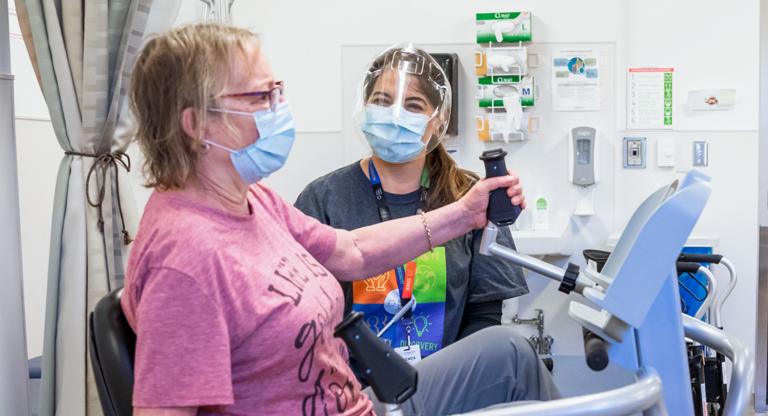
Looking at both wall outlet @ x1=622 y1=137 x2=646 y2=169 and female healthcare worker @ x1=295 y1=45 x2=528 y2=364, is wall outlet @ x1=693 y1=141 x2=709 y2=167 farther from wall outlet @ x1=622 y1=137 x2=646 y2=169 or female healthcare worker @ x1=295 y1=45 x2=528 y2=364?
female healthcare worker @ x1=295 y1=45 x2=528 y2=364

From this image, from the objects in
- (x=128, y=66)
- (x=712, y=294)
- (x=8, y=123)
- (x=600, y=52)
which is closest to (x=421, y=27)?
(x=600, y=52)

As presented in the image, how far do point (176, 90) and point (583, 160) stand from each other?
2.58 meters

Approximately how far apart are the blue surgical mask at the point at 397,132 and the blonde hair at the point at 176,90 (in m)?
0.78

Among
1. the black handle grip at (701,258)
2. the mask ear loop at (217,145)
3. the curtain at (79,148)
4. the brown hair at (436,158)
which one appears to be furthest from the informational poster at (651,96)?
the mask ear loop at (217,145)

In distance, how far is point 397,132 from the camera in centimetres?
185

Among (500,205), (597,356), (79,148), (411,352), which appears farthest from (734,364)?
(79,148)

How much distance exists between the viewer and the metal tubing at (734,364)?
1121mm

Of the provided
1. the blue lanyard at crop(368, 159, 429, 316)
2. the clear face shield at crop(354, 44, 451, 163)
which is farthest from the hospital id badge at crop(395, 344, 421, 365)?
the clear face shield at crop(354, 44, 451, 163)

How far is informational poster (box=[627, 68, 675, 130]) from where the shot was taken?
10.8 ft

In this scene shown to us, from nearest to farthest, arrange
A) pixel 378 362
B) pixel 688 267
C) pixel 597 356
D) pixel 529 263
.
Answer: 1. pixel 378 362
2. pixel 597 356
3. pixel 529 263
4. pixel 688 267

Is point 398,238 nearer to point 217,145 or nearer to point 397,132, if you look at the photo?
point 397,132

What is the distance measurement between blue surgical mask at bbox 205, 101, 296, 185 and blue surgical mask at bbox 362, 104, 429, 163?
2.09ft

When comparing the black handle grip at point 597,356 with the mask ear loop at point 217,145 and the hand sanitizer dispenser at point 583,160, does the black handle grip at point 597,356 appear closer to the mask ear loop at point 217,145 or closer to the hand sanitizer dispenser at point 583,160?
the mask ear loop at point 217,145

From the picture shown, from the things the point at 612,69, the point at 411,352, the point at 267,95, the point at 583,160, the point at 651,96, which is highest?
the point at 612,69
